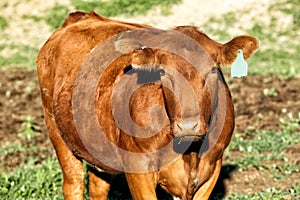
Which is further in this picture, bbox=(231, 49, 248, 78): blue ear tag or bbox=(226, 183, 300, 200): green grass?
bbox=(226, 183, 300, 200): green grass

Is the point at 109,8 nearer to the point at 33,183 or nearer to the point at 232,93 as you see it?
the point at 232,93

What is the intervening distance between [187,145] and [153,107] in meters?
0.42

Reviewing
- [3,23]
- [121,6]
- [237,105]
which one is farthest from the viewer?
[121,6]

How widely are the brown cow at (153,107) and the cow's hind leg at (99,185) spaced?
2.53 feet

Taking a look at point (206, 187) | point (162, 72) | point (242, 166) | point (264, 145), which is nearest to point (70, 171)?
point (206, 187)


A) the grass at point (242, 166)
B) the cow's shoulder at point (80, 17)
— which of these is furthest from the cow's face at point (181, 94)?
the grass at point (242, 166)

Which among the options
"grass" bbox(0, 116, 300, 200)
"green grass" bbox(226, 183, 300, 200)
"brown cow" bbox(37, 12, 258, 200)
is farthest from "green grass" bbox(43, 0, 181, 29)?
"brown cow" bbox(37, 12, 258, 200)

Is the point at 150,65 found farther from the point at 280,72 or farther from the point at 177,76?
the point at 280,72

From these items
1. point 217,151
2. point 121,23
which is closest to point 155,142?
point 217,151

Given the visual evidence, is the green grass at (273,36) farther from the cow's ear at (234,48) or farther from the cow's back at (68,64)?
the cow's ear at (234,48)

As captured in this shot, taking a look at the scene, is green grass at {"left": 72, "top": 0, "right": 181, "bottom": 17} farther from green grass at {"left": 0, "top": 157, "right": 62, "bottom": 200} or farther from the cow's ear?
the cow's ear

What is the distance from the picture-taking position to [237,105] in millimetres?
12195

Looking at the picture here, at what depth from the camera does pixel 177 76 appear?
18.2 feet

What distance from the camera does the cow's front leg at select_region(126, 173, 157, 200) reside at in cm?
592
